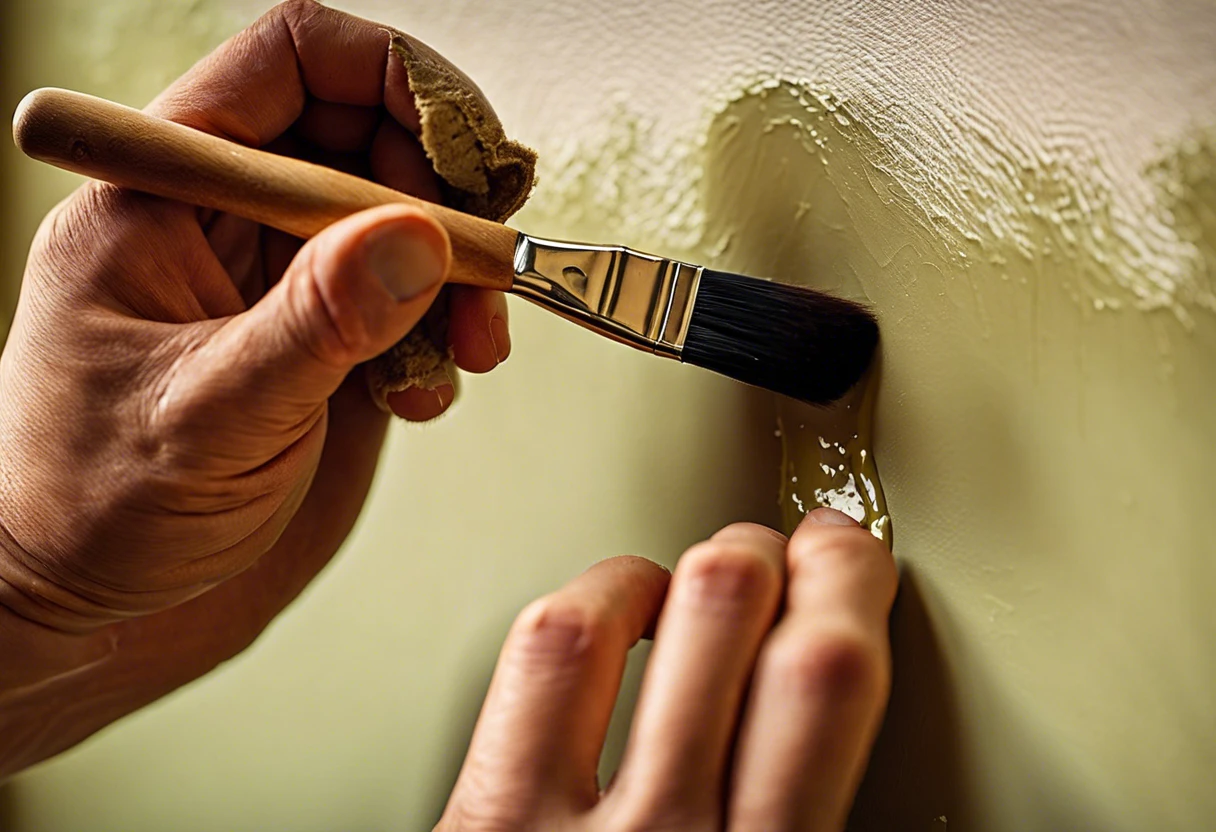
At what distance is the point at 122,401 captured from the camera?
412mm

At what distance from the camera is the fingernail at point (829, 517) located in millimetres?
454

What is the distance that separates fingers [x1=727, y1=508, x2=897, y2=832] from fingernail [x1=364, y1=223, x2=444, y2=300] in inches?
7.5

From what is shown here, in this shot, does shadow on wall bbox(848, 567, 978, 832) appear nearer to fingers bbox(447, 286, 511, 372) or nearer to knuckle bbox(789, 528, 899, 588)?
knuckle bbox(789, 528, 899, 588)

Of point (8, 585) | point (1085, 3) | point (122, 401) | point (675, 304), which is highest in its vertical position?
point (1085, 3)

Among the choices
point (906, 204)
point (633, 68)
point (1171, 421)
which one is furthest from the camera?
point (633, 68)

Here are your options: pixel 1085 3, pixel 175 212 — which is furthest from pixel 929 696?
pixel 175 212

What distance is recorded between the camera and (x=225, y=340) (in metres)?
0.39

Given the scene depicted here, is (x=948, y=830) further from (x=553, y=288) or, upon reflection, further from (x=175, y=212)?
(x=175, y=212)

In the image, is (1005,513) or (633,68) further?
(633,68)

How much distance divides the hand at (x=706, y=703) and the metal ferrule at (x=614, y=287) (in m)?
0.12

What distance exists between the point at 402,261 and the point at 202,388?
10 centimetres

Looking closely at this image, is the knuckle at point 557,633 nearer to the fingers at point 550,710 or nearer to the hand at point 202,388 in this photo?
the fingers at point 550,710

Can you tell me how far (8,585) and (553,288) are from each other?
0.30 m

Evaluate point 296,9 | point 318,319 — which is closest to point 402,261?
point 318,319
